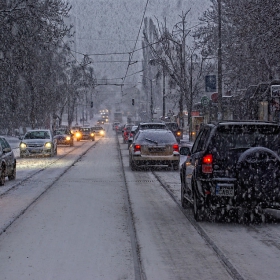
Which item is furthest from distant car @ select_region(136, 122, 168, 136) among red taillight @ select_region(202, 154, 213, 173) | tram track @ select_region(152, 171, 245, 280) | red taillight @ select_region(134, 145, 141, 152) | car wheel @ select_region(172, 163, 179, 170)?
red taillight @ select_region(202, 154, 213, 173)

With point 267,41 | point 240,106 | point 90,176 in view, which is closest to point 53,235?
point 90,176

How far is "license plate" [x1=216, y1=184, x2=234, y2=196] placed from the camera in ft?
35.4

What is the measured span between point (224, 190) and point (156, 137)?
13662 millimetres

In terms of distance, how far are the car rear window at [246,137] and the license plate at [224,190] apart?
2.10 ft

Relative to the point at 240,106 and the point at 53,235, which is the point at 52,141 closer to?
the point at 240,106

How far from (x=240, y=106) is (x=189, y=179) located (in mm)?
29433

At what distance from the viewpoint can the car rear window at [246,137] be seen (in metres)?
10.9

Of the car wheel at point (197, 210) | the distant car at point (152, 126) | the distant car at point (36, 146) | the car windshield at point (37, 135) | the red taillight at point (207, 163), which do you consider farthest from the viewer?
the distant car at point (152, 126)

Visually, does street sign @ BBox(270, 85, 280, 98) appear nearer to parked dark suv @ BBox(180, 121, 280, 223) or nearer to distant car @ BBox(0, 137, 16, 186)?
distant car @ BBox(0, 137, 16, 186)

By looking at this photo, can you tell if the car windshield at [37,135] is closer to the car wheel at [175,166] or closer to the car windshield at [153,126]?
the car windshield at [153,126]

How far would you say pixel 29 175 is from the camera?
75.4 feet

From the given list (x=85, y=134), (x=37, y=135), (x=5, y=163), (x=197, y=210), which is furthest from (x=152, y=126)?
(x=85, y=134)

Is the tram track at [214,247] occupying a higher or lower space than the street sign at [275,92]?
lower

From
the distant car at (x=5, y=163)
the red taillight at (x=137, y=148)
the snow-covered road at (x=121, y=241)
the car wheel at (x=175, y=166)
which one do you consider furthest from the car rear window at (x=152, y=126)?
the snow-covered road at (x=121, y=241)
